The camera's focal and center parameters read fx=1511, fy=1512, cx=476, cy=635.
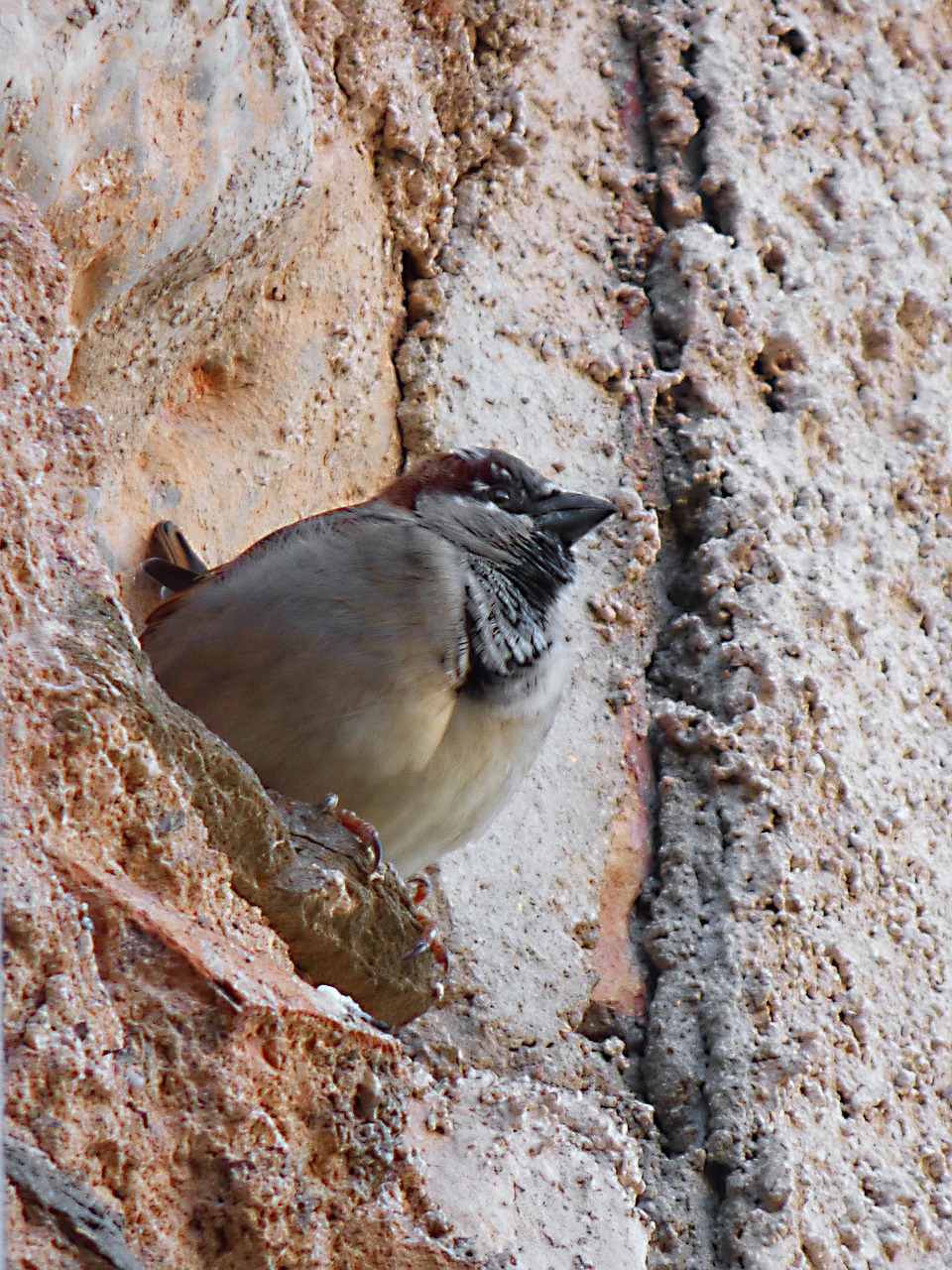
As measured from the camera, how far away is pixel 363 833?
46.6 inches

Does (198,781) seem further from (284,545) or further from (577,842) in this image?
(577,842)

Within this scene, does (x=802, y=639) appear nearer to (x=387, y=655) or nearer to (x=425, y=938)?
(x=387, y=655)

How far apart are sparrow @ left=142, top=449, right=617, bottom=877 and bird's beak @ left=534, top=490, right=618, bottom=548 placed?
0.7 inches

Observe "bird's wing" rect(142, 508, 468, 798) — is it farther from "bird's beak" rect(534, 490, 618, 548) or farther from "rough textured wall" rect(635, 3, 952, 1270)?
"rough textured wall" rect(635, 3, 952, 1270)

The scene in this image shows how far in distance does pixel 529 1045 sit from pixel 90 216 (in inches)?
35.4

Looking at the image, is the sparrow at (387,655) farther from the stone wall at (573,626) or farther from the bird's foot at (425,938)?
the stone wall at (573,626)

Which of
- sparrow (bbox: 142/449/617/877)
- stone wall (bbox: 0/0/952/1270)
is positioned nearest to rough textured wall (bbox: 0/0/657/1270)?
stone wall (bbox: 0/0/952/1270)

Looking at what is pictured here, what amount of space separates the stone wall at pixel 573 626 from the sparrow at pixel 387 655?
0.49ft

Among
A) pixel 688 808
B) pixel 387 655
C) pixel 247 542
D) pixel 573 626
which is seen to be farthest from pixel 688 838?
pixel 247 542

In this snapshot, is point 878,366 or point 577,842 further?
point 878,366

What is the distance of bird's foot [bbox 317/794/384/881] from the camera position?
1.10m

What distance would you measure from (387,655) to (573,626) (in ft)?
1.53

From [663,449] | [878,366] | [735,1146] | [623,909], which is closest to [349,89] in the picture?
[663,449]

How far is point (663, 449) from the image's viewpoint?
1.94 metres
